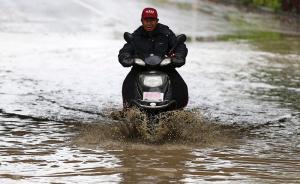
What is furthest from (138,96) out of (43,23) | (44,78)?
(43,23)

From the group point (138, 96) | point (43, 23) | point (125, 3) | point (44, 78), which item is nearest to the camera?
point (138, 96)

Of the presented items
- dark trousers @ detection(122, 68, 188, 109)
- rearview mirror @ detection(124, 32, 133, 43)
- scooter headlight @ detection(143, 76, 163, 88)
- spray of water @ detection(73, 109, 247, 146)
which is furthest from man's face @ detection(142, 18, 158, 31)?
spray of water @ detection(73, 109, 247, 146)

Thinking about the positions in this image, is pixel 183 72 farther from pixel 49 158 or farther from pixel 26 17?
pixel 26 17

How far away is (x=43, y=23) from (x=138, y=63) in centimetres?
1590

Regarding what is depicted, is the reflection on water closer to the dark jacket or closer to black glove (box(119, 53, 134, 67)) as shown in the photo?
the dark jacket

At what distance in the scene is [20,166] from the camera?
760 centimetres

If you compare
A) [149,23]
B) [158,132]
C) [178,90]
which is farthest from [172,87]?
[149,23]

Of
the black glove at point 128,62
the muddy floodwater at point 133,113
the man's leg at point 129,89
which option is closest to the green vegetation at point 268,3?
the muddy floodwater at point 133,113

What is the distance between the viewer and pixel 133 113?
8.95 metres

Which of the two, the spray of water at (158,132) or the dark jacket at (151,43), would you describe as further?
the dark jacket at (151,43)

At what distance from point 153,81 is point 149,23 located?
2.49 ft

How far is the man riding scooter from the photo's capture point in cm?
925

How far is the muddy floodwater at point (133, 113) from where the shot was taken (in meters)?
7.61

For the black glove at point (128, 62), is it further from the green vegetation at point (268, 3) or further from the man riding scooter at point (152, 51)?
the green vegetation at point (268, 3)
